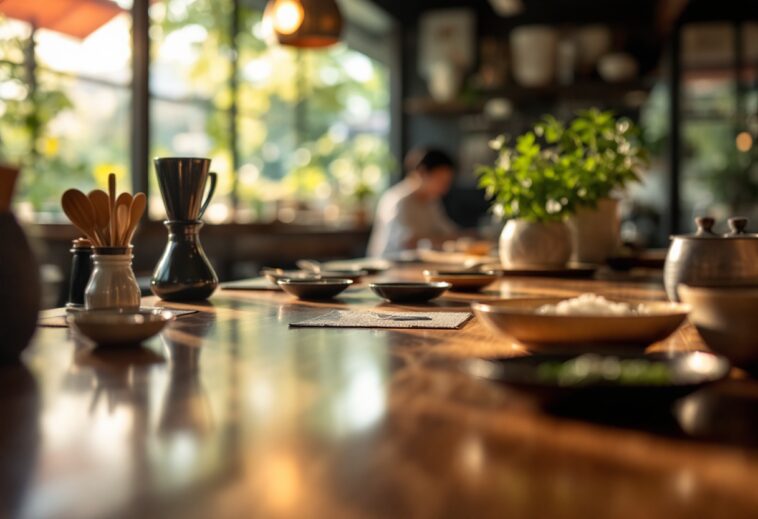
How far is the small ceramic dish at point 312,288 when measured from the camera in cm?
179

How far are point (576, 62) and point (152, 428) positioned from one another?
7695mm

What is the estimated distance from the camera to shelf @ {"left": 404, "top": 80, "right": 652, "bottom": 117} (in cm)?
771

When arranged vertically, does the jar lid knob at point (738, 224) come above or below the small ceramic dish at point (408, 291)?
above

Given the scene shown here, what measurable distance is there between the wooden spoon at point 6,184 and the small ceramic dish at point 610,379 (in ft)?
2.04

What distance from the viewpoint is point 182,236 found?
5.67 feet

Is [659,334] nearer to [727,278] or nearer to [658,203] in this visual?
[727,278]

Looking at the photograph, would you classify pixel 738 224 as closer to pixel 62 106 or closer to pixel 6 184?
pixel 6 184

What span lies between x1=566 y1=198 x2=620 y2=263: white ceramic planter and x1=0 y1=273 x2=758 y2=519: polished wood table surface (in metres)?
2.02

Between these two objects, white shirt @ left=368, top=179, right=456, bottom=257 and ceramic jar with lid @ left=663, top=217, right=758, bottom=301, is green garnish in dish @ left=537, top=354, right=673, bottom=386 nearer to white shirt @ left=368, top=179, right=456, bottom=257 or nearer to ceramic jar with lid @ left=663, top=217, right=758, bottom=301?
ceramic jar with lid @ left=663, top=217, right=758, bottom=301

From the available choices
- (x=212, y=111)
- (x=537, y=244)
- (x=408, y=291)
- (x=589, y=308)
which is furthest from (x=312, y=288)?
(x=212, y=111)

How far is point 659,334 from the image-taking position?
1002mm

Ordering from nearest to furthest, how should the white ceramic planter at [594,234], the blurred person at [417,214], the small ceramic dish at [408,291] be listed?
the small ceramic dish at [408,291] < the white ceramic planter at [594,234] < the blurred person at [417,214]

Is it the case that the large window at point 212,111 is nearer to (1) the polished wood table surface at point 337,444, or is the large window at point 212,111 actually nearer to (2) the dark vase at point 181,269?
(2) the dark vase at point 181,269

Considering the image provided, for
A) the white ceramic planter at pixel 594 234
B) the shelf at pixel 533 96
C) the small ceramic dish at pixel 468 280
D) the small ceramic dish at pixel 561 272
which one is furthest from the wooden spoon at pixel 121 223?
the shelf at pixel 533 96
